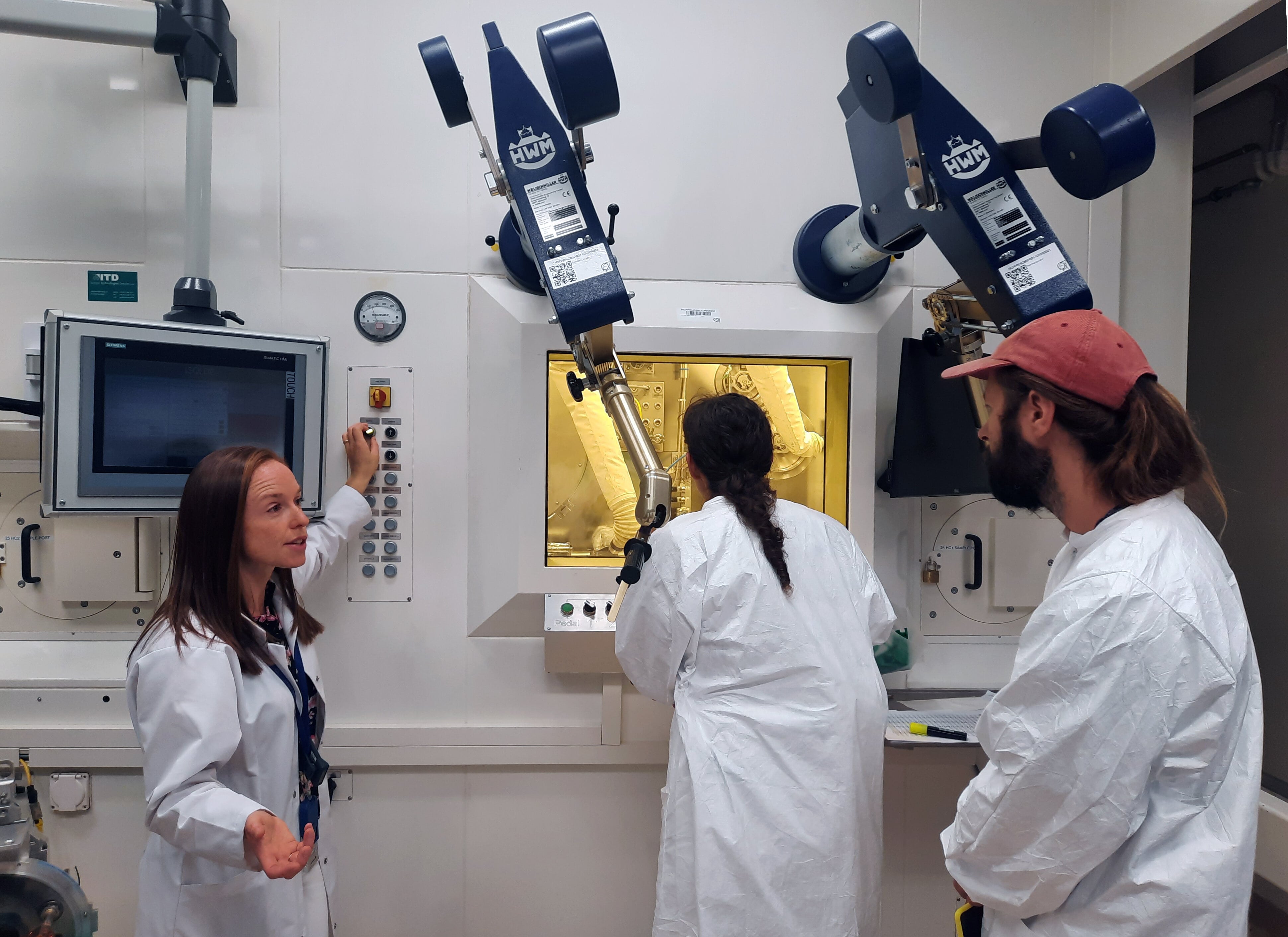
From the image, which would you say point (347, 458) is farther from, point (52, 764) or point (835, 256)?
point (835, 256)

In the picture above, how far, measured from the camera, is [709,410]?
1671 mm

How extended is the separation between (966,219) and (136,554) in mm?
2124

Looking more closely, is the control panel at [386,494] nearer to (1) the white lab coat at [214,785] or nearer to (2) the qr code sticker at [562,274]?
(1) the white lab coat at [214,785]

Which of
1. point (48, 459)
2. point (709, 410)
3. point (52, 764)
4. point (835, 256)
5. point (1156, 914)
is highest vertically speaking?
point (835, 256)

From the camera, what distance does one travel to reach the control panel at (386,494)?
2.07m

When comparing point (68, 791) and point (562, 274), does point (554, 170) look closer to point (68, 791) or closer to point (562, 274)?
point (562, 274)

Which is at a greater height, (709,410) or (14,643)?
(709,410)

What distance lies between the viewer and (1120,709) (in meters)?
0.99

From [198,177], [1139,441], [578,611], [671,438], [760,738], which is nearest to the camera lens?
[1139,441]

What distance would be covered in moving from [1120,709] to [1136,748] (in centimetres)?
5

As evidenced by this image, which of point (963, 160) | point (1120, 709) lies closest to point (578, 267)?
point (963, 160)

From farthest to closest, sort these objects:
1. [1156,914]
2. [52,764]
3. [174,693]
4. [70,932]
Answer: [52,764], [70,932], [174,693], [1156,914]

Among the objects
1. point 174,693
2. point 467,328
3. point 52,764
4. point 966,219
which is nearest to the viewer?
point 174,693

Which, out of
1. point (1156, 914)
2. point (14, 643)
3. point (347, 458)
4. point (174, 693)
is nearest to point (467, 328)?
point (347, 458)
